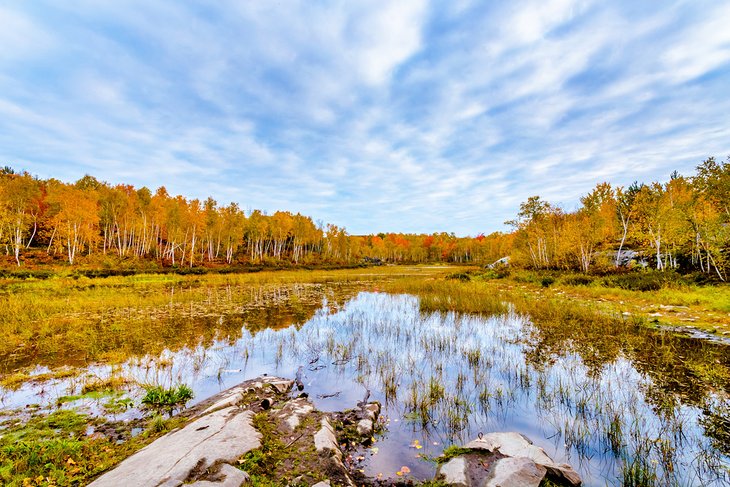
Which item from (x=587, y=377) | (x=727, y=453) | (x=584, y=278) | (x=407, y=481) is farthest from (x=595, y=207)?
(x=407, y=481)

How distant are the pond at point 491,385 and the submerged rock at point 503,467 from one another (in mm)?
454

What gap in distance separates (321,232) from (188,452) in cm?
9200

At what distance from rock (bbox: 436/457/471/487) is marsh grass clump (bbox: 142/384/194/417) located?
19.0 ft

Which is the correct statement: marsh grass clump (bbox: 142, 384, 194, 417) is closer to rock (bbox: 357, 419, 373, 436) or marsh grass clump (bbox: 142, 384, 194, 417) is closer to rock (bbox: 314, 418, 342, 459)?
rock (bbox: 314, 418, 342, 459)

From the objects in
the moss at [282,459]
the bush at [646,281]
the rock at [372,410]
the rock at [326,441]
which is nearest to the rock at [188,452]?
the moss at [282,459]

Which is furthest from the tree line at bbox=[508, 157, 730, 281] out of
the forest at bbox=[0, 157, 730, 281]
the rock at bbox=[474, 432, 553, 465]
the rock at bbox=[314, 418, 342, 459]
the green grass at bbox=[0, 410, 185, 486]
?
the green grass at bbox=[0, 410, 185, 486]

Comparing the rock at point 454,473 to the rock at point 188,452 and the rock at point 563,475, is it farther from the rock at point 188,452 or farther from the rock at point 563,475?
the rock at point 188,452

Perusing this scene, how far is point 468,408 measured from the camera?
21.5ft

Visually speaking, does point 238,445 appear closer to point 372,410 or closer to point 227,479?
point 227,479

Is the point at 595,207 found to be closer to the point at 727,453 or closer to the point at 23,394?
the point at 727,453

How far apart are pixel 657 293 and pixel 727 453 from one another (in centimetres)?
1777

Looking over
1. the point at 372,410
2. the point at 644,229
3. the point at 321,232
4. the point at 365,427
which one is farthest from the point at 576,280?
the point at 321,232

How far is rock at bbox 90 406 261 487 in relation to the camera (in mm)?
3598

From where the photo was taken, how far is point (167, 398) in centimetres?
687
